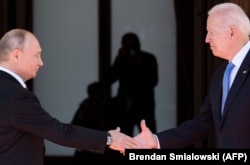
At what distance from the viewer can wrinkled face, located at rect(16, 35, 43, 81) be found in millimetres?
4320

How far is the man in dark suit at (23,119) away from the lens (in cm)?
419

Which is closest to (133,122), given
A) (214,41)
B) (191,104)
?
(191,104)

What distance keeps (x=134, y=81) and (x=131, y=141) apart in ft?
9.95

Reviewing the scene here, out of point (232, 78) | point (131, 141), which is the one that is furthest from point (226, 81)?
point (131, 141)

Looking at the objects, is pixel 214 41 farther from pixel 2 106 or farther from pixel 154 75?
pixel 154 75

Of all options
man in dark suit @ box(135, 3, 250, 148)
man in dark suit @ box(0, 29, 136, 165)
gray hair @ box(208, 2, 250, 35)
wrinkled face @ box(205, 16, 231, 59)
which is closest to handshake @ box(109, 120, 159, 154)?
man in dark suit @ box(0, 29, 136, 165)

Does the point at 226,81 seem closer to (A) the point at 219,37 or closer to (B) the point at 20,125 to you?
(A) the point at 219,37

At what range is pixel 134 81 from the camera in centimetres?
789

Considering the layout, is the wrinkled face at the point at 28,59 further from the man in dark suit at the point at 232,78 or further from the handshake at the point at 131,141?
the man in dark suit at the point at 232,78

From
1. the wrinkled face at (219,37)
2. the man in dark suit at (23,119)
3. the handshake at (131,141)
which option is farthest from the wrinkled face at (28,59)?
the wrinkled face at (219,37)

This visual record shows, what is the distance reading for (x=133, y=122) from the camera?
7.90m

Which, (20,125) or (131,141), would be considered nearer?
(20,125)

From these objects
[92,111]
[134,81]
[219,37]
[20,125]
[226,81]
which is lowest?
[92,111]

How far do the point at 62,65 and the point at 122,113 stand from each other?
745 mm
